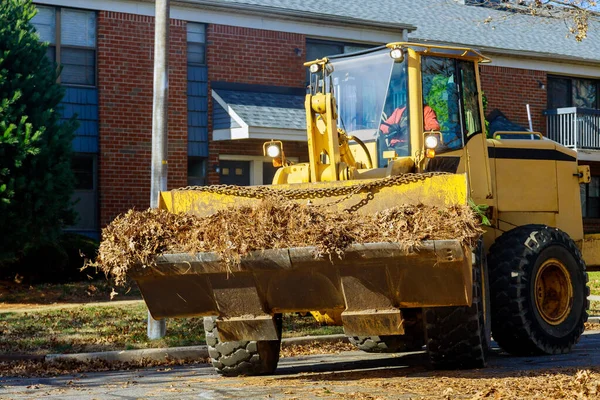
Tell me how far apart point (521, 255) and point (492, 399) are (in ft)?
9.65

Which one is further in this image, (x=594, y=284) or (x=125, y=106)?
(x=125, y=106)

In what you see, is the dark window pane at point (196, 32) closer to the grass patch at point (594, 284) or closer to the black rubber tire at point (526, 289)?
the grass patch at point (594, 284)

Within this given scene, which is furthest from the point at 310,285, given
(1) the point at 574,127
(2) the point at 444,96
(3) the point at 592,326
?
(1) the point at 574,127

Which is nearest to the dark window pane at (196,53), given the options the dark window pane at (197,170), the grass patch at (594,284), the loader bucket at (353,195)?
the dark window pane at (197,170)

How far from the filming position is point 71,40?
21547 mm

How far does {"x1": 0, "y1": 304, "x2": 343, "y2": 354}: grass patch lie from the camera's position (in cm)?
1259

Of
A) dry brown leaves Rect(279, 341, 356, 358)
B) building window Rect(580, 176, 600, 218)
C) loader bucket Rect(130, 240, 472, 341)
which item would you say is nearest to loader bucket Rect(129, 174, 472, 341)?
loader bucket Rect(130, 240, 472, 341)

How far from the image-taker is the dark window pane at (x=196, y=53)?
2286 cm

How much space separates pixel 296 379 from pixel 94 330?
16.5 feet

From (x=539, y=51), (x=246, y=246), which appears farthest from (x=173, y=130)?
(x=246, y=246)

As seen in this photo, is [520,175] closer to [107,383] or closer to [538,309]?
[538,309]

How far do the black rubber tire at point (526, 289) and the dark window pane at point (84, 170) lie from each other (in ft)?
42.8

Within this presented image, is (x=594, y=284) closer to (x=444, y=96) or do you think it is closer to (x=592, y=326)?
(x=592, y=326)

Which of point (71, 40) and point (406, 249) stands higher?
point (71, 40)
